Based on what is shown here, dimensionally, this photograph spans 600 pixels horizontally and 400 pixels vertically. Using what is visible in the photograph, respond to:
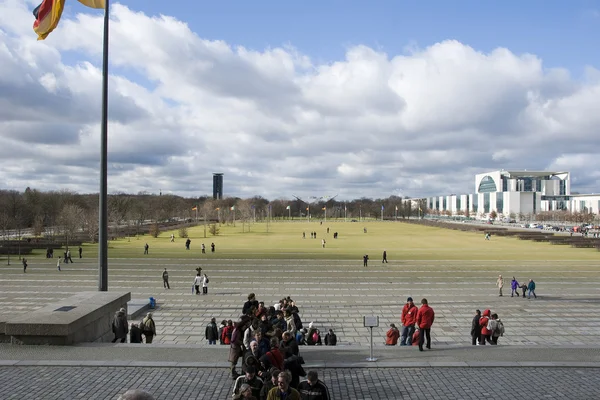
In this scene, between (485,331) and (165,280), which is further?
(165,280)

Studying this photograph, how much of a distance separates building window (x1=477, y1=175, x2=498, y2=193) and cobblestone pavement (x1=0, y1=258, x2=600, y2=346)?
154023mm

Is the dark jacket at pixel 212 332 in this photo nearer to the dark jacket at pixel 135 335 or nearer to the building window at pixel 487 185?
the dark jacket at pixel 135 335

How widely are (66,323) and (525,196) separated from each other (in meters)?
177

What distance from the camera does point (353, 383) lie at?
8492 millimetres

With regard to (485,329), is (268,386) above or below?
above

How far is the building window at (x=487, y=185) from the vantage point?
609ft

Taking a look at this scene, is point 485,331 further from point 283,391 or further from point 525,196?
point 525,196

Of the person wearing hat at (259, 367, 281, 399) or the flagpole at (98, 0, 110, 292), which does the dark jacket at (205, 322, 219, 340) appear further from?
the person wearing hat at (259, 367, 281, 399)

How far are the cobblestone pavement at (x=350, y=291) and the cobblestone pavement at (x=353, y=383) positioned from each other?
4691mm

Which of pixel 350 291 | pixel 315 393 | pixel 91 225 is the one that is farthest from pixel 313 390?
pixel 91 225

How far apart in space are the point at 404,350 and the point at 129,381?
5.93m

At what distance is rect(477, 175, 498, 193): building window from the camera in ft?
609

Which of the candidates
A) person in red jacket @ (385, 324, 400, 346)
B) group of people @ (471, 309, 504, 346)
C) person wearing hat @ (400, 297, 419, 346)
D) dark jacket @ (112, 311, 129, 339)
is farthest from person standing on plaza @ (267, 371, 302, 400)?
group of people @ (471, 309, 504, 346)

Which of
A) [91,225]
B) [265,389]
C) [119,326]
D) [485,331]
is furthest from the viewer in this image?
[91,225]
